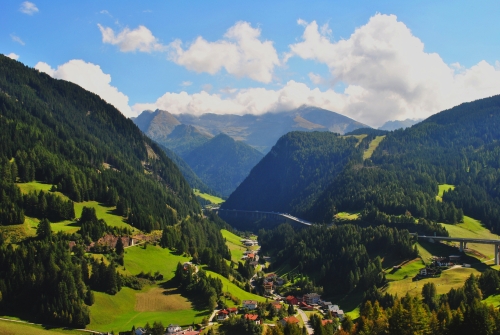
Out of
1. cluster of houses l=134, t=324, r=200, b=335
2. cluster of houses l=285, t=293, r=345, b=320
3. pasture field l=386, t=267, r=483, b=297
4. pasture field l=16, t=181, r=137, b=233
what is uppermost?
pasture field l=16, t=181, r=137, b=233

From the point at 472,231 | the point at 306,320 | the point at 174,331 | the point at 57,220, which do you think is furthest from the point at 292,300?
the point at 472,231

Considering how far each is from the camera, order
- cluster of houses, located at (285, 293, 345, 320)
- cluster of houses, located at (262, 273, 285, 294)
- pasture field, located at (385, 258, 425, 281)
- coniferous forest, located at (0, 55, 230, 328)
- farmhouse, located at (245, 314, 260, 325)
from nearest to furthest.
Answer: farmhouse, located at (245, 314, 260, 325), coniferous forest, located at (0, 55, 230, 328), cluster of houses, located at (285, 293, 345, 320), pasture field, located at (385, 258, 425, 281), cluster of houses, located at (262, 273, 285, 294)

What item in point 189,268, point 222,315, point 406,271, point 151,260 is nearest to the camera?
point 222,315

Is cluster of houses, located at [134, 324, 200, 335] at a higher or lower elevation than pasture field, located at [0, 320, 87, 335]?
lower

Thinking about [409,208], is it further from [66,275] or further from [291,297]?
[66,275]

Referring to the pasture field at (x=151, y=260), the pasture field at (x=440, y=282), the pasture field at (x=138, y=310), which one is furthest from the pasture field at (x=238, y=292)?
the pasture field at (x=440, y=282)

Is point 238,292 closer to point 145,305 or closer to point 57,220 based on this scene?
point 145,305

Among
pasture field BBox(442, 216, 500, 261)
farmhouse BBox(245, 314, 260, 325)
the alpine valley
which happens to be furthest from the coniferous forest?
pasture field BBox(442, 216, 500, 261)

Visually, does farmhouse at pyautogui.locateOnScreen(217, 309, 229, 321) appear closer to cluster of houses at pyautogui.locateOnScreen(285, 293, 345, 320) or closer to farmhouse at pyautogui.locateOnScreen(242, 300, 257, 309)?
farmhouse at pyautogui.locateOnScreen(242, 300, 257, 309)

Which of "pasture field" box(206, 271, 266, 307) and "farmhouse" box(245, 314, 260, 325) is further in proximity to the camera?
"pasture field" box(206, 271, 266, 307)
